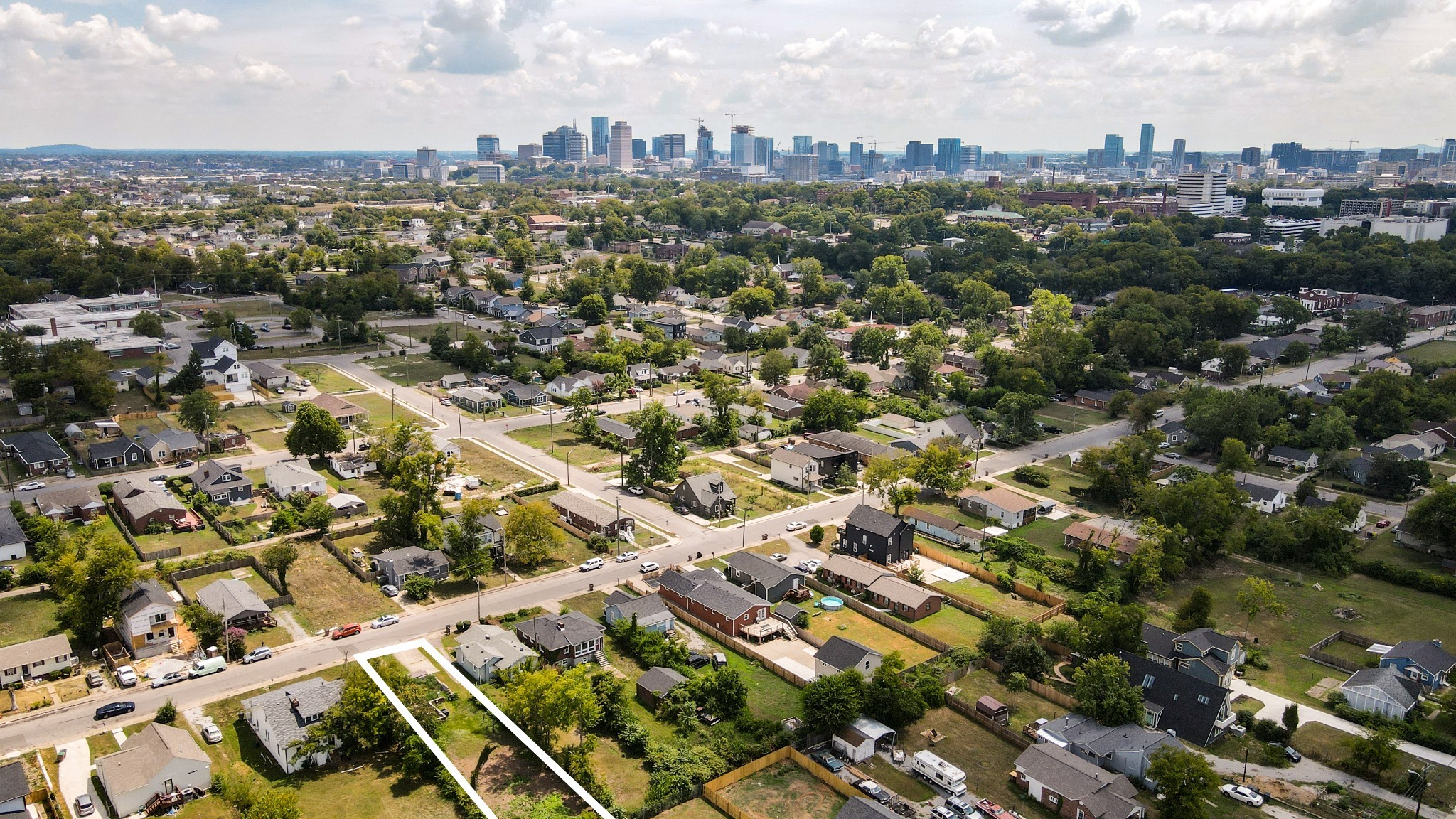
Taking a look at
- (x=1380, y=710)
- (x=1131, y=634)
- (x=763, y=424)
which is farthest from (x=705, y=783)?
(x=763, y=424)

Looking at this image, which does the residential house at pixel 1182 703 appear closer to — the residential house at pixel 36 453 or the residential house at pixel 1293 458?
the residential house at pixel 1293 458

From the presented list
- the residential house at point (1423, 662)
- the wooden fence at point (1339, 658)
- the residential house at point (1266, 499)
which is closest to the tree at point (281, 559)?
the wooden fence at point (1339, 658)

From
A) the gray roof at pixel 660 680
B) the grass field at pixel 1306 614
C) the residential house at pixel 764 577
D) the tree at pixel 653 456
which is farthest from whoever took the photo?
the tree at pixel 653 456

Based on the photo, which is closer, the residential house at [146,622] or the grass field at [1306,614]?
the residential house at [146,622]

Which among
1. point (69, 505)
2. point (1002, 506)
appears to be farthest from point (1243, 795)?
point (69, 505)

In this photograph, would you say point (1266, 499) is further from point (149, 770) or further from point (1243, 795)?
point (149, 770)
